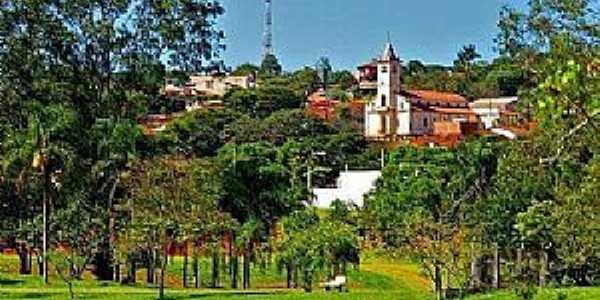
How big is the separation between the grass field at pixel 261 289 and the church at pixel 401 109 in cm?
6040

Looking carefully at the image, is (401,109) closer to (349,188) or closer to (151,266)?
(349,188)

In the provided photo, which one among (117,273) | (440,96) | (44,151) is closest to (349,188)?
(117,273)

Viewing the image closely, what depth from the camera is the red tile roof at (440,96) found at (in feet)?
397

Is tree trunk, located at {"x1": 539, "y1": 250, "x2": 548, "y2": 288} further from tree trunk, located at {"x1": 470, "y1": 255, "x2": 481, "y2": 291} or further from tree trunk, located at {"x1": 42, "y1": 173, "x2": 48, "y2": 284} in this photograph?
tree trunk, located at {"x1": 42, "y1": 173, "x2": 48, "y2": 284}

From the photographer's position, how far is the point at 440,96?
12200 cm

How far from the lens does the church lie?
4587 inches

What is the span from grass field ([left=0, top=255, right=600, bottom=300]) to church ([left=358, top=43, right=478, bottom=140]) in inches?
2378

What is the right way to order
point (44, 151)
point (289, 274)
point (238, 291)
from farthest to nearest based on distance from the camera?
1. point (289, 274)
2. point (44, 151)
3. point (238, 291)

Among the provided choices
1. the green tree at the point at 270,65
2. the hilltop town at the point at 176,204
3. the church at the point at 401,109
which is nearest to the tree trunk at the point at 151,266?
the hilltop town at the point at 176,204

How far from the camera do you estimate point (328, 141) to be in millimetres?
88062

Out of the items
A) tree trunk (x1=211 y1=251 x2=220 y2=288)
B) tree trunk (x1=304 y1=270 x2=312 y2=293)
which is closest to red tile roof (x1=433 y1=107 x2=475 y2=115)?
tree trunk (x1=211 y1=251 x2=220 y2=288)

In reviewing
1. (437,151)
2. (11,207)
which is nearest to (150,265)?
(11,207)

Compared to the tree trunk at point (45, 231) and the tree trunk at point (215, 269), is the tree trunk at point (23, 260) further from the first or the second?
the tree trunk at point (215, 269)

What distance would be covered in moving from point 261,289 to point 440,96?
266 ft
